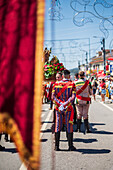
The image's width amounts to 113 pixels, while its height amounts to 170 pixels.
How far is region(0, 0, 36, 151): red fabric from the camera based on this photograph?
1.69m

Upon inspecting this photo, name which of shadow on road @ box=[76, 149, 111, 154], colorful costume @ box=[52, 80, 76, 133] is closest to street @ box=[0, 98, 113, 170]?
shadow on road @ box=[76, 149, 111, 154]

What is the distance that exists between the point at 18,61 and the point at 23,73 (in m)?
0.10

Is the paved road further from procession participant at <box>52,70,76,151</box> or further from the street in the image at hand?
procession participant at <box>52,70,76,151</box>

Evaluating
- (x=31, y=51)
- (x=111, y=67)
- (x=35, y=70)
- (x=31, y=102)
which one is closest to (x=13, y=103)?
(x=31, y=102)

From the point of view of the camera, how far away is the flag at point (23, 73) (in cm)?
166

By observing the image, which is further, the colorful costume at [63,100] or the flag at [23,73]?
the colorful costume at [63,100]

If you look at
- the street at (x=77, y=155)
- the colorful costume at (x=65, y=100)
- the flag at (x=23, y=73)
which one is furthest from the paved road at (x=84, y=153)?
the flag at (x=23, y=73)

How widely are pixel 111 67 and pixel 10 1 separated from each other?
1090 inches

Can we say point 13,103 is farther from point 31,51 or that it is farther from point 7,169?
point 7,169

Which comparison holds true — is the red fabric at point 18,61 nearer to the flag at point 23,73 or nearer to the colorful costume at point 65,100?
the flag at point 23,73

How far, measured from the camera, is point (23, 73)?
172 cm

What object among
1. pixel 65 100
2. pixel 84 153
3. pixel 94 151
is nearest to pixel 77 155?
pixel 84 153

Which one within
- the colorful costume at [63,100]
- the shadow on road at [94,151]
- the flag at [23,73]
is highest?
the flag at [23,73]

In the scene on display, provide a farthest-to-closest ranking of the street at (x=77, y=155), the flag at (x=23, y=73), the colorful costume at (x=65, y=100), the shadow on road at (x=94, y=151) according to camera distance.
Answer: the shadow on road at (x=94, y=151) < the colorful costume at (x=65, y=100) < the street at (x=77, y=155) < the flag at (x=23, y=73)
